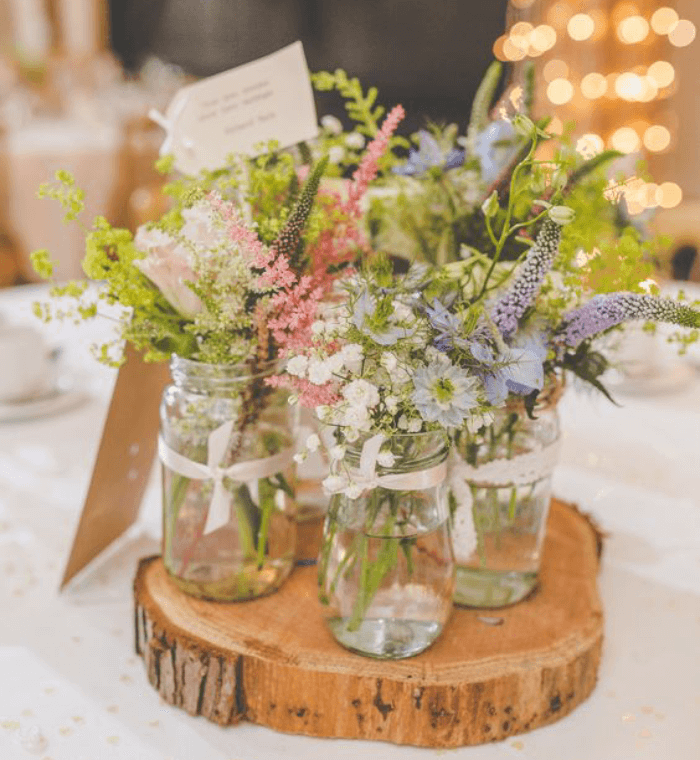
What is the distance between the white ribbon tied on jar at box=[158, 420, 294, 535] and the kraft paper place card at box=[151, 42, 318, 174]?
345 mm

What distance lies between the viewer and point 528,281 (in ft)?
2.59

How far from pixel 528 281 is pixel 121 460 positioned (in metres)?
0.59

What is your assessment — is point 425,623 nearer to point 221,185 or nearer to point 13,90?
point 221,185

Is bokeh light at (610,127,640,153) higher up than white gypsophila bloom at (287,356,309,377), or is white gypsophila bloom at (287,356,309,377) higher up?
white gypsophila bloom at (287,356,309,377)

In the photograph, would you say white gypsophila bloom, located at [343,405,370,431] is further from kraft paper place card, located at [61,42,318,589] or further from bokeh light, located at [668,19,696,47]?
bokeh light, located at [668,19,696,47]

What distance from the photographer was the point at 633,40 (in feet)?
15.4

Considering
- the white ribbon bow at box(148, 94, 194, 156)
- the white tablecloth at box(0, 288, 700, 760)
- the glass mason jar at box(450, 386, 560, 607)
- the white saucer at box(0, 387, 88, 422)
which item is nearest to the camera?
the white tablecloth at box(0, 288, 700, 760)

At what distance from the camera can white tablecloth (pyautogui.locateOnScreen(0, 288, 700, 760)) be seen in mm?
840

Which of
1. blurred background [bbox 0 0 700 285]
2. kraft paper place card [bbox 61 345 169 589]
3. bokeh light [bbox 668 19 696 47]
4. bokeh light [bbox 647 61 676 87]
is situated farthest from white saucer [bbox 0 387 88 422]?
bokeh light [bbox 668 19 696 47]

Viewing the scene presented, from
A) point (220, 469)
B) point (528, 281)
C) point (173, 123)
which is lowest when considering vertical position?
point (220, 469)

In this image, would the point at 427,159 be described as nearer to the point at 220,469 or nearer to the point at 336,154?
the point at 336,154

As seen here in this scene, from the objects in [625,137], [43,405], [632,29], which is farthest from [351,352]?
[632,29]

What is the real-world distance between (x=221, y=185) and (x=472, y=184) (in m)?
0.30

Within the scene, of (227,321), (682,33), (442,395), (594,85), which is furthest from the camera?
(682,33)
